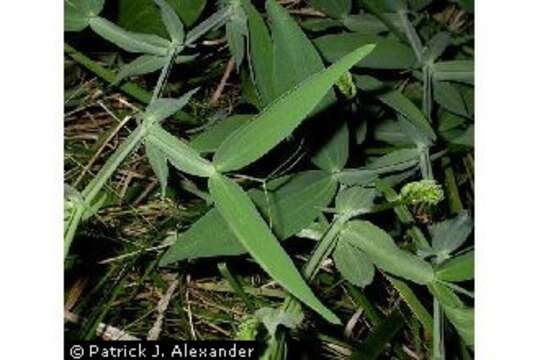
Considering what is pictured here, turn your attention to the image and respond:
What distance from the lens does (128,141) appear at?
0.52m

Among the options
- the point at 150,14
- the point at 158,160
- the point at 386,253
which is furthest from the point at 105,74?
the point at 386,253

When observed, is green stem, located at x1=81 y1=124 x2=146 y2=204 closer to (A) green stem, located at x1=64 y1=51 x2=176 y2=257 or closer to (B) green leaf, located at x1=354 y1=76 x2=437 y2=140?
(A) green stem, located at x1=64 y1=51 x2=176 y2=257

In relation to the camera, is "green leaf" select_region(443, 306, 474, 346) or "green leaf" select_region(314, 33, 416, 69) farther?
"green leaf" select_region(314, 33, 416, 69)

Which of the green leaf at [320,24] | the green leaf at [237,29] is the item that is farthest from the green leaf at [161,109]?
the green leaf at [320,24]

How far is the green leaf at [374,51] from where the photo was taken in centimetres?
65

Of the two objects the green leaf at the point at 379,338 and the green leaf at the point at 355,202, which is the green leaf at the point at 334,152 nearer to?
the green leaf at the point at 355,202

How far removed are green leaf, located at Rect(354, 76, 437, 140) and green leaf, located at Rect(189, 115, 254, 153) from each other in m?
0.10

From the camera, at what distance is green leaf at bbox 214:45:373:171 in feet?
1.42

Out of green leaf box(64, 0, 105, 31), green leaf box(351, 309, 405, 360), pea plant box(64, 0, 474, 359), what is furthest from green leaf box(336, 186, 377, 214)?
green leaf box(64, 0, 105, 31)

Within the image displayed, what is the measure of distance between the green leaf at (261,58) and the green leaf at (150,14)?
0.07m
